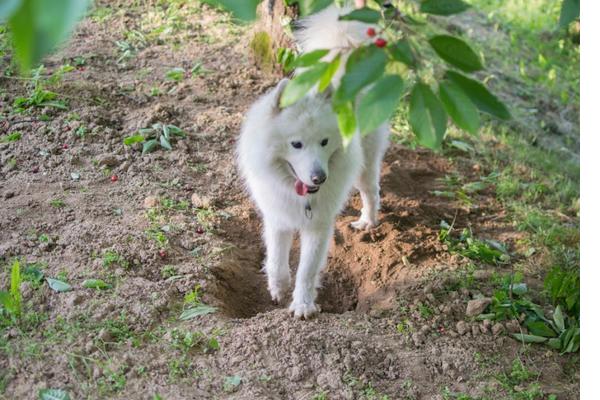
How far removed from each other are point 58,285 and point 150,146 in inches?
65.3

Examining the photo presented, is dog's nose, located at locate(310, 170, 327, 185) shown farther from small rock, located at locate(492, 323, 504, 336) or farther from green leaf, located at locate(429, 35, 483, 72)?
green leaf, located at locate(429, 35, 483, 72)

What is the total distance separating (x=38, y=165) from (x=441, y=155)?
3378 mm

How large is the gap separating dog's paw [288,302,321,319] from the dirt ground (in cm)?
6

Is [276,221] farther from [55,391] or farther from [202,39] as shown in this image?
[202,39]

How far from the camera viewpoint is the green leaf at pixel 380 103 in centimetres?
170

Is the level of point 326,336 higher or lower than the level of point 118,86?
lower

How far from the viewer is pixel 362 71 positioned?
175 cm

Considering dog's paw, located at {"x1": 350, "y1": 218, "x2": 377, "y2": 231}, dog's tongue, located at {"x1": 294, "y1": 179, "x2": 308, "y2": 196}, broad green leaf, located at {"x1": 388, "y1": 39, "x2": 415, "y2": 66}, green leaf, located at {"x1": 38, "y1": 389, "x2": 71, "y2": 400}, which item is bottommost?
dog's paw, located at {"x1": 350, "y1": 218, "x2": 377, "y2": 231}

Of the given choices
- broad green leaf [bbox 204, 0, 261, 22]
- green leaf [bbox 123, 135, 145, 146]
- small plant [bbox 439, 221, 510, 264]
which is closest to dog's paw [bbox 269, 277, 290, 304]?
small plant [bbox 439, 221, 510, 264]

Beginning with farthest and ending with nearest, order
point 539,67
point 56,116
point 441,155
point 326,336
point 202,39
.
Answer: point 539,67 → point 202,39 → point 441,155 → point 56,116 → point 326,336

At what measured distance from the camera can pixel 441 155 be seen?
6039 mm

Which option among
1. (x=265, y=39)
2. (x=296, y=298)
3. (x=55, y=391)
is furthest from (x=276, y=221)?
(x=265, y=39)

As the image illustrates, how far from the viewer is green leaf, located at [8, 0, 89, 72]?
0.95 m

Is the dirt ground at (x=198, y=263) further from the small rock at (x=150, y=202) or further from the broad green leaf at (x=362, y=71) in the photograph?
the broad green leaf at (x=362, y=71)
